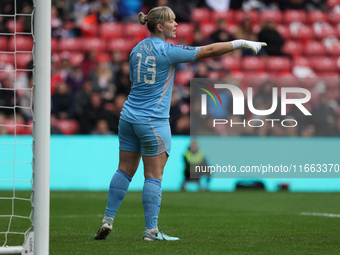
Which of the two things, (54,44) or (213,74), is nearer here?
(213,74)

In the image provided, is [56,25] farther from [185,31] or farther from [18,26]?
[185,31]

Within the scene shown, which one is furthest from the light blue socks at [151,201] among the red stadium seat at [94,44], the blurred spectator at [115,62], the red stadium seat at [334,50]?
the red stadium seat at [334,50]

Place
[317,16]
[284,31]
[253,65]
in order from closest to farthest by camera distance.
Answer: [253,65] < [284,31] < [317,16]

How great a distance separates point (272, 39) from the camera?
54.6 feet

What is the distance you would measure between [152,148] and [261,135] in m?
8.12

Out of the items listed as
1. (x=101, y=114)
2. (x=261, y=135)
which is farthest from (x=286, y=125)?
(x=101, y=114)

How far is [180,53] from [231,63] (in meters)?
10.9

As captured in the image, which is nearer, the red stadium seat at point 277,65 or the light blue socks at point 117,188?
the light blue socks at point 117,188

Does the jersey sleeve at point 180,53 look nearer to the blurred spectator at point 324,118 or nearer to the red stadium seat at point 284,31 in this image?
the blurred spectator at point 324,118

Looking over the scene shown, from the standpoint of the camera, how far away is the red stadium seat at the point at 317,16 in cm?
1794

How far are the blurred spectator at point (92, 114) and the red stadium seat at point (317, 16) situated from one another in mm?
6554

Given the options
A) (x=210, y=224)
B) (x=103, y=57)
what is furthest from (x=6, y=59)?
(x=210, y=224)

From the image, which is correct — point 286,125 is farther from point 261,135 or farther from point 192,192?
point 192,192

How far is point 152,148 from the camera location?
18.4 feet
